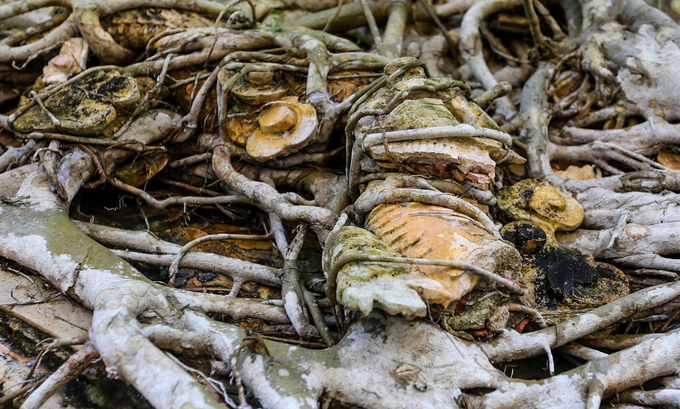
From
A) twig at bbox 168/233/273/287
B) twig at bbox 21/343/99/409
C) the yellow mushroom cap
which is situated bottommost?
twig at bbox 168/233/273/287

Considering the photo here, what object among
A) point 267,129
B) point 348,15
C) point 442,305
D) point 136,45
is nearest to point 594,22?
point 348,15

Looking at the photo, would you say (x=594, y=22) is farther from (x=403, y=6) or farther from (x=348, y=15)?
(x=348, y=15)

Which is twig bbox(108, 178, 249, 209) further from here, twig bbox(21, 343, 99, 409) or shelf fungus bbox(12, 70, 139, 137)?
twig bbox(21, 343, 99, 409)

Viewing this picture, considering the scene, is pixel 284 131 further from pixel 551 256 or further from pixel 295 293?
pixel 551 256

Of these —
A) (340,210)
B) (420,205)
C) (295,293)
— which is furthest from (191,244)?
(420,205)

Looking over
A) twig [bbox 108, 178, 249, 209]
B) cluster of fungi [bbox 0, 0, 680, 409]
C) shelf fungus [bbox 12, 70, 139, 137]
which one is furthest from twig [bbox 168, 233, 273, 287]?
shelf fungus [bbox 12, 70, 139, 137]

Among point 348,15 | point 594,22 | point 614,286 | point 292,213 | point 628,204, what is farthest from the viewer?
point 348,15
